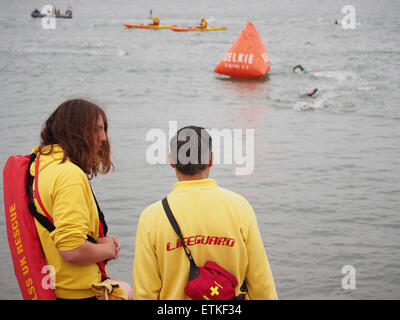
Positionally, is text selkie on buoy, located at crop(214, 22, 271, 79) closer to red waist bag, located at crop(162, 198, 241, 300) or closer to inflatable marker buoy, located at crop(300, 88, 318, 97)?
inflatable marker buoy, located at crop(300, 88, 318, 97)

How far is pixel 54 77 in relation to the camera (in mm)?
15398

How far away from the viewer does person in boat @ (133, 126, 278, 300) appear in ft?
6.33

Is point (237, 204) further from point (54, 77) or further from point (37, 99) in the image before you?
point (54, 77)

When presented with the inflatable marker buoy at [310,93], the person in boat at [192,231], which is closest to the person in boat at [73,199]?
the person in boat at [192,231]

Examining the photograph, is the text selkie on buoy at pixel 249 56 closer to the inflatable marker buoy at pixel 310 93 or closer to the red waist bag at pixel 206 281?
the inflatable marker buoy at pixel 310 93

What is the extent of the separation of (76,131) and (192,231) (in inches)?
28.0

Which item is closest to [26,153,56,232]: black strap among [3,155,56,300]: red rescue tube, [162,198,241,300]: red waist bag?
[3,155,56,300]: red rescue tube

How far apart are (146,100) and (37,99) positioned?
9.53 ft

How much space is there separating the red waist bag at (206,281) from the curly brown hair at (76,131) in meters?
0.48

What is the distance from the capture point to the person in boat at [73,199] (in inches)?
77.2

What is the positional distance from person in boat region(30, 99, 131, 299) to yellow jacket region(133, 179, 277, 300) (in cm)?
25

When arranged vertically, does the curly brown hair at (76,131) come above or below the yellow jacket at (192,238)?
above

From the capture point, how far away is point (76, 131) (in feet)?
6.98

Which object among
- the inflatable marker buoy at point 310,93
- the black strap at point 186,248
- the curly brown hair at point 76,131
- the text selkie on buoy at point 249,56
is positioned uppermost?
the text selkie on buoy at point 249,56
